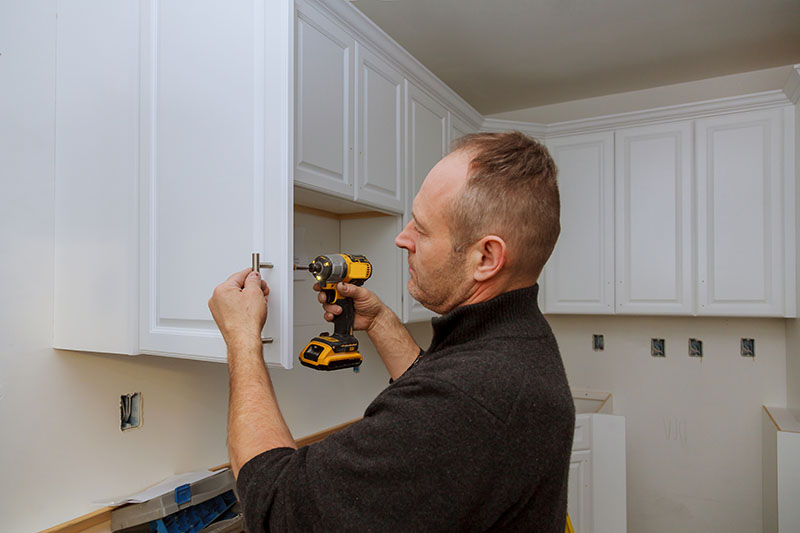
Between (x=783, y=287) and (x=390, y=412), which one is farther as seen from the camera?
(x=783, y=287)

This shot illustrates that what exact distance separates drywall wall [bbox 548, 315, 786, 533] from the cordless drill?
2.58 metres

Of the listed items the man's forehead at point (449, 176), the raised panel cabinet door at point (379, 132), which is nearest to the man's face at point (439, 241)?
the man's forehead at point (449, 176)

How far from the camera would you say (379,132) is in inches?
82.4

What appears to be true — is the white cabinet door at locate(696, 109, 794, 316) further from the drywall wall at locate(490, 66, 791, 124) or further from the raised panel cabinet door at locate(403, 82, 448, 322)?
the raised panel cabinet door at locate(403, 82, 448, 322)

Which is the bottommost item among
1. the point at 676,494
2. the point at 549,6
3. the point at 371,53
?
the point at 676,494

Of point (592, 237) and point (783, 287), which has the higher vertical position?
point (592, 237)

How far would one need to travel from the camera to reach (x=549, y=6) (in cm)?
229

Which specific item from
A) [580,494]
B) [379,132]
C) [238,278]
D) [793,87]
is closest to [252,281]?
[238,278]

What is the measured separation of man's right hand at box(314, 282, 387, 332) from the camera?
4.25ft

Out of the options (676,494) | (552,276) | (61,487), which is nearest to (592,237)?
(552,276)

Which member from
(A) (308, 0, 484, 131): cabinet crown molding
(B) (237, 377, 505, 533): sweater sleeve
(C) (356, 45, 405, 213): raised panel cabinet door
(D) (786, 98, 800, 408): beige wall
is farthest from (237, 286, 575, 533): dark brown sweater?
(D) (786, 98, 800, 408): beige wall

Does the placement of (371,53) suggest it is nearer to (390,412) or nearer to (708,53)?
(390,412)

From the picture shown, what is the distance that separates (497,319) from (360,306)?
59cm

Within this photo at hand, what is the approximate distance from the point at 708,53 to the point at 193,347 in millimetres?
2849
